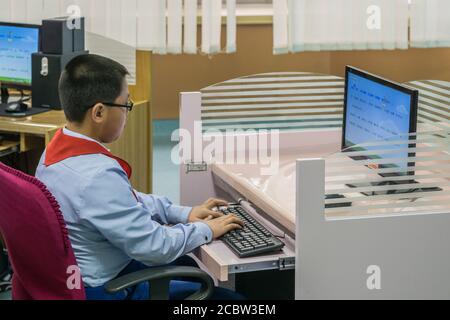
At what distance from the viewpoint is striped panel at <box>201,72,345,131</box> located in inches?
126

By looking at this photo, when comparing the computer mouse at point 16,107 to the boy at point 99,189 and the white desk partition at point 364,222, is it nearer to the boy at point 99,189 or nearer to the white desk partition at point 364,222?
the white desk partition at point 364,222

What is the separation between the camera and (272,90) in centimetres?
331

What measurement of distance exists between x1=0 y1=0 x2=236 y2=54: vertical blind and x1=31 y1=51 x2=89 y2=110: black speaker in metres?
0.94

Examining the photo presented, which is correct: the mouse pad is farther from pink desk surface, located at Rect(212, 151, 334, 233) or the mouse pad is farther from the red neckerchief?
the red neckerchief

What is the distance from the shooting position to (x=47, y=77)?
3822mm

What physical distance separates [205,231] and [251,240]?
131mm

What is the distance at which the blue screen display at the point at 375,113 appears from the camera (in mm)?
2549

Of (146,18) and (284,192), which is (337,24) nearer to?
(146,18)

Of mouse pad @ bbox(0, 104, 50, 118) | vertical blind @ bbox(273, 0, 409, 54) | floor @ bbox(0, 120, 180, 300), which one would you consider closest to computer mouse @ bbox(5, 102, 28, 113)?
mouse pad @ bbox(0, 104, 50, 118)

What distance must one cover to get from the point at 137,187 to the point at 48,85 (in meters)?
0.68

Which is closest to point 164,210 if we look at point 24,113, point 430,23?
point 24,113

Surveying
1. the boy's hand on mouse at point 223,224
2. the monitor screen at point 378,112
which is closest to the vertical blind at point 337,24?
the monitor screen at point 378,112

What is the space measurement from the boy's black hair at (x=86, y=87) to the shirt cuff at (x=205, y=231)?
0.42 metres

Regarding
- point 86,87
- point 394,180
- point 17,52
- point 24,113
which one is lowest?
point 394,180
